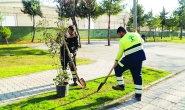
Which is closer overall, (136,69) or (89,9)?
(136,69)

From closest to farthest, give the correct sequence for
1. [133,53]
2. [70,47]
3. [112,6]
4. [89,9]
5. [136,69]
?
[133,53], [136,69], [70,47], [112,6], [89,9]

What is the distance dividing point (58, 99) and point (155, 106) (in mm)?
2447

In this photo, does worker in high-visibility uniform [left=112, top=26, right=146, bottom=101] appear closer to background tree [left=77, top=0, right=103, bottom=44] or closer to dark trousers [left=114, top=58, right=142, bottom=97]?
dark trousers [left=114, top=58, right=142, bottom=97]

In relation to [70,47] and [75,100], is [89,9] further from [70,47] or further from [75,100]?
[75,100]

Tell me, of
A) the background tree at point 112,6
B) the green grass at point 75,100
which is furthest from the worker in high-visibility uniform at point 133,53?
the background tree at point 112,6

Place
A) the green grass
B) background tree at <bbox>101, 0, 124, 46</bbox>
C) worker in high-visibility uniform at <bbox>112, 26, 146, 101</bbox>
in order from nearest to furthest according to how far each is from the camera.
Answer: the green grass < worker in high-visibility uniform at <bbox>112, 26, 146, 101</bbox> < background tree at <bbox>101, 0, 124, 46</bbox>

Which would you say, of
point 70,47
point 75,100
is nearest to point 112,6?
point 70,47

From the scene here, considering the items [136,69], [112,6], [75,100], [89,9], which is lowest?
[75,100]

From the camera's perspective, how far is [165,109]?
4.41m

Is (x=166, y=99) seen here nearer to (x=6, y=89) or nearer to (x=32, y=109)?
(x=32, y=109)

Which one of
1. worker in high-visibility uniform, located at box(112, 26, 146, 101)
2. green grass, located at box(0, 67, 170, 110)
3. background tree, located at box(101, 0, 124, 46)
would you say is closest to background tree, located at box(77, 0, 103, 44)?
background tree, located at box(101, 0, 124, 46)

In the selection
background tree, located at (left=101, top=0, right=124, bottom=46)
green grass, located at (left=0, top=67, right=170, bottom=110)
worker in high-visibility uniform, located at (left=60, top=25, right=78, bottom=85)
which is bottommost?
green grass, located at (left=0, top=67, right=170, bottom=110)

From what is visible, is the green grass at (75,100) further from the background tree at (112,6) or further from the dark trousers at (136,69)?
the background tree at (112,6)

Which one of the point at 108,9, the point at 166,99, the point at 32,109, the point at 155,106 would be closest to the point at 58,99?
the point at 32,109
